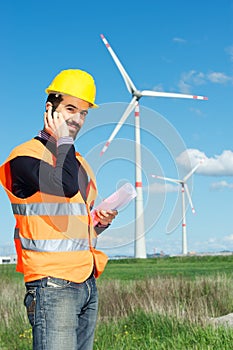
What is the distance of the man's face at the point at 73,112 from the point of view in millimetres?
2955

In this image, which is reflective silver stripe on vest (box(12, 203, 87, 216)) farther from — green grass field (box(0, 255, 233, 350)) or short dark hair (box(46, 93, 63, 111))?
green grass field (box(0, 255, 233, 350))

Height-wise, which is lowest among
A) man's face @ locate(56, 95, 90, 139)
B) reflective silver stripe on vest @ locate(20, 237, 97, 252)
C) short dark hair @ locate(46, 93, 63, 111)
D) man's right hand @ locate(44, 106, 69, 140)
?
reflective silver stripe on vest @ locate(20, 237, 97, 252)

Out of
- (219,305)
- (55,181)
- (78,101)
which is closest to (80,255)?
(55,181)

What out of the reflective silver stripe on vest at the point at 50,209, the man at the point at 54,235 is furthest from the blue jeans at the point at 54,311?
the reflective silver stripe on vest at the point at 50,209

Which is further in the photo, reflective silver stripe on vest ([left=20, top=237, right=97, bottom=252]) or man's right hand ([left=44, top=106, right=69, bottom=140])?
man's right hand ([left=44, top=106, right=69, bottom=140])

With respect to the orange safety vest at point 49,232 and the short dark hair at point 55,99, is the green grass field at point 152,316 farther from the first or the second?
the short dark hair at point 55,99

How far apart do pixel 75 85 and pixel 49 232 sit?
2.61 feet

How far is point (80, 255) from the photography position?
282cm

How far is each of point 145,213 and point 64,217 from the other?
1.86 feet

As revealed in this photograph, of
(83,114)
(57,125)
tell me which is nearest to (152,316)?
(83,114)

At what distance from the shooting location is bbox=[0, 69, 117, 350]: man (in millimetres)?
2711

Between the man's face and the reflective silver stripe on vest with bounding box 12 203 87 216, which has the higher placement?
the man's face

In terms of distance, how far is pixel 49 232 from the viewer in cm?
275

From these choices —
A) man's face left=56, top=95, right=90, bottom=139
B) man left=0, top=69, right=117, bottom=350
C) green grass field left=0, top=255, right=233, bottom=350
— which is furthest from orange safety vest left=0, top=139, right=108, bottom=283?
green grass field left=0, top=255, right=233, bottom=350
